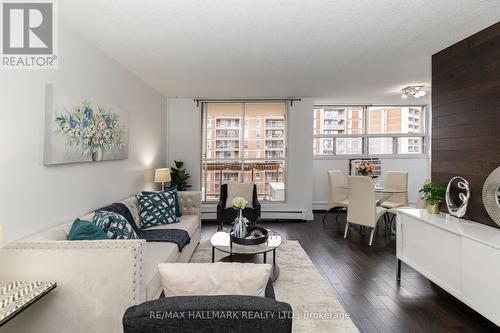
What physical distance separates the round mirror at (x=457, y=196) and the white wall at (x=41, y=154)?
366cm

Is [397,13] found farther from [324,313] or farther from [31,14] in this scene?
[31,14]

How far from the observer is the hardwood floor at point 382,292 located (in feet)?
7.17

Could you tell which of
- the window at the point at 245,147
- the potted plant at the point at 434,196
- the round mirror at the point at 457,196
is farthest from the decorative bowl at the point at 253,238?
the window at the point at 245,147

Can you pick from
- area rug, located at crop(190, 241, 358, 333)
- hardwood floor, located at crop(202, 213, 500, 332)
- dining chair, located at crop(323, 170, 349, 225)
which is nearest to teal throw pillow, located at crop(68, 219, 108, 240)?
area rug, located at crop(190, 241, 358, 333)

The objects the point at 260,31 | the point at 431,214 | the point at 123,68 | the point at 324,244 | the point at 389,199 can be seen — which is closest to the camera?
the point at 260,31

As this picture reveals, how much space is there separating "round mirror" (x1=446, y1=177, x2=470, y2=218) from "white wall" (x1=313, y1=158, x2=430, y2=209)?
3.71 m

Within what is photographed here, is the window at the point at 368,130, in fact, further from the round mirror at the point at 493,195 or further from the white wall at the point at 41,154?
the white wall at the point at 41,154

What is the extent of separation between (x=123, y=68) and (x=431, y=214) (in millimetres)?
4038

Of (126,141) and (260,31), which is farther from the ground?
(260,31)

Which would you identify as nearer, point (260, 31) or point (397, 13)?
point (397, 13)

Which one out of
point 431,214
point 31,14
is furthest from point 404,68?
point 31,14

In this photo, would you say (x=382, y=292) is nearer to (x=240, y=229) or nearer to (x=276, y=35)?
(x=240, y=229)

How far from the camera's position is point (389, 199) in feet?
17.1

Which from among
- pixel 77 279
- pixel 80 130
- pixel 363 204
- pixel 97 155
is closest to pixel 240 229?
pixel 77 279
